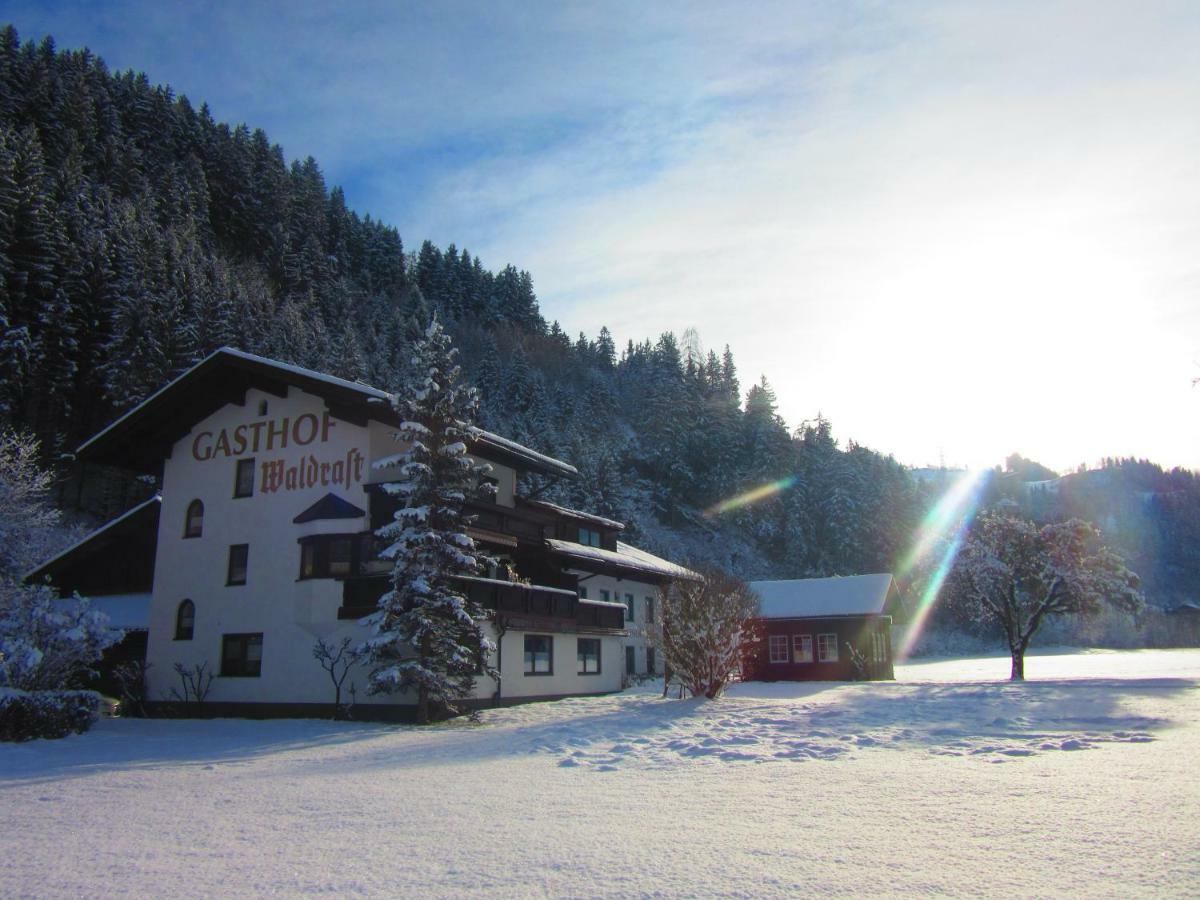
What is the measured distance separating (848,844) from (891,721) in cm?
1260

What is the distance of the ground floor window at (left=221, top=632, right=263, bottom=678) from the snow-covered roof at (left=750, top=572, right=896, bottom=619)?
2359cm

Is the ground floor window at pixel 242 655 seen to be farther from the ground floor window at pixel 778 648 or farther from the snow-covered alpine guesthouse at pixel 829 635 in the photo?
the ground floor window at pixel 778 648

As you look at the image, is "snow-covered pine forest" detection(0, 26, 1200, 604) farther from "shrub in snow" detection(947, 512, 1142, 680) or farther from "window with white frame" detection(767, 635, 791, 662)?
"shrub in snow" detection(947, 512, 1142, 680)

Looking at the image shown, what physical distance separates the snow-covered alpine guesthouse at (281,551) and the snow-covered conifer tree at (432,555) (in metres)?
1.85

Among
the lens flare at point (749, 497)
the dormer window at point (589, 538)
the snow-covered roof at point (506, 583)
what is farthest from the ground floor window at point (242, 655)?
the lens flare at point (749, 497)

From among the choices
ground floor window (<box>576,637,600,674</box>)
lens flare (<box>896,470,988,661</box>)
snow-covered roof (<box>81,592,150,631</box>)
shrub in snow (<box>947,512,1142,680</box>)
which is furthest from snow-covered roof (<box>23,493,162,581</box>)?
lens flare (<box>896,470,988,661</box>)

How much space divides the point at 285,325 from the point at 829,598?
47.4 metres

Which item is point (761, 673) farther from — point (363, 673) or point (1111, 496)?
point (1111, 496)

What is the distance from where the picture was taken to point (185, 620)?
27.4 metres

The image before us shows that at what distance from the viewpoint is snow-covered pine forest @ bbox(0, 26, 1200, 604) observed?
50.2 m

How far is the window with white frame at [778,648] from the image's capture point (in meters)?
42.2

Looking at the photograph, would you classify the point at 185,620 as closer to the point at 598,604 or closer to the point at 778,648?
the point at 598,604

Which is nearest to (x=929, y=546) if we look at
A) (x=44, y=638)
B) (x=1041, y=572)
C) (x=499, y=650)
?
(x=1041, y=572)

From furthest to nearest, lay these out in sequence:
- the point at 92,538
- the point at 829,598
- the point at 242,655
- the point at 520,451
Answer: the point at 829,598
the point at 92,538
the point at 520,451
the point at 242,655
